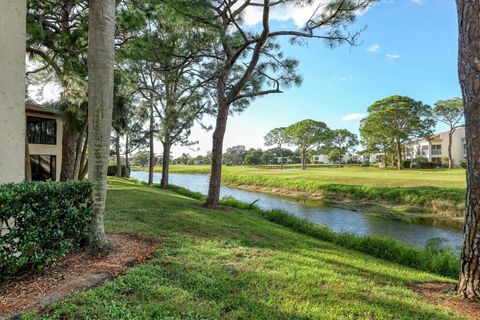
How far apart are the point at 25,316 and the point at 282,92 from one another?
8536 millimetres

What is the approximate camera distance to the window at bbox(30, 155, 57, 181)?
1554cm

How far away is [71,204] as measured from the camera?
355cm

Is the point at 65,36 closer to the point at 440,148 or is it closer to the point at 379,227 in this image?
the point at 379,227

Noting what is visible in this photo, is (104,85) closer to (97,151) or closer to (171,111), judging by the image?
(97,151)

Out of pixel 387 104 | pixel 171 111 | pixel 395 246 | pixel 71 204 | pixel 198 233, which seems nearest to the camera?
pixel 71 204

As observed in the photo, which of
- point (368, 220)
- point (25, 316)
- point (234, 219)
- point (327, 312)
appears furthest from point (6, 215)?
point (368, 220)

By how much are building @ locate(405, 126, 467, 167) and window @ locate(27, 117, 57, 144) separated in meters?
42.2

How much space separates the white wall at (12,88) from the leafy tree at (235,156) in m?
76.4

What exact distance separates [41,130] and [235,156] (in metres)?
68.1

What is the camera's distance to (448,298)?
3.35 metres

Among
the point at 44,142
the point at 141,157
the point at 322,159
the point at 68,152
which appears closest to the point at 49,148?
the point at 44,142

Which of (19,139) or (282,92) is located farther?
(282,92)

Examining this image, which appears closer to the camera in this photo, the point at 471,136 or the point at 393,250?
the point at 471,136

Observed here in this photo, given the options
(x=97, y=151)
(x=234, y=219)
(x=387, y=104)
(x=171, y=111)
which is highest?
(x=387, y=104)
